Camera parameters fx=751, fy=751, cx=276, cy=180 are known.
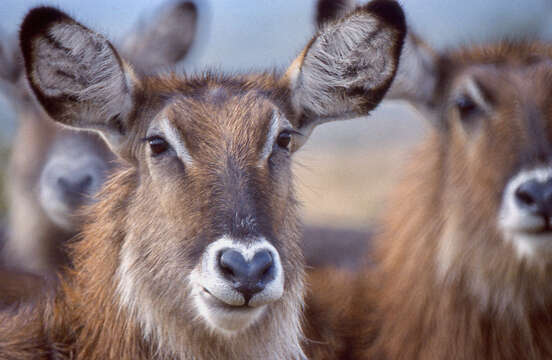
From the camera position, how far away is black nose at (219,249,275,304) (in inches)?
164

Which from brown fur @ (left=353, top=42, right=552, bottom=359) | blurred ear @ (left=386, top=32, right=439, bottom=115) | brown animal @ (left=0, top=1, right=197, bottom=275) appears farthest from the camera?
brown animal @ (left=0, top=1, right=197, bottom=275)

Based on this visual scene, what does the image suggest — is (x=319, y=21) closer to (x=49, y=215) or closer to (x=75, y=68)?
(x=75, y=68)

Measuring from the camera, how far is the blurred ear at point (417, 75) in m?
5.90

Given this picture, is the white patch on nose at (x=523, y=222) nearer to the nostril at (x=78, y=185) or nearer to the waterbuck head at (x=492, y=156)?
the waterbuck head at (x=492, y=156)

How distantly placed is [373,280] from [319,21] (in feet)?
7.30

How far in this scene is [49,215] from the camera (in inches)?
307

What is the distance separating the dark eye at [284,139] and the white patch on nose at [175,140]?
0.66 metres

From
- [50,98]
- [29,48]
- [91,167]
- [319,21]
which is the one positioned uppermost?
[319,21]

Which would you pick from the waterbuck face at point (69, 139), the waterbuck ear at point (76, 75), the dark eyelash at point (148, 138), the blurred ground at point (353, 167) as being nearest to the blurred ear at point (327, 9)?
the blurred ground at point (353, 167)

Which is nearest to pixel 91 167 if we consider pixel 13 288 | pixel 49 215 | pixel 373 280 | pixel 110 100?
pixel 49 215

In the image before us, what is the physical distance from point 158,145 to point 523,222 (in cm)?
243

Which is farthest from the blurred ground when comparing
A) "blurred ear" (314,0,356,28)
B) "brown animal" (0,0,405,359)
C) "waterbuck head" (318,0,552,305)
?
"brown animal" (0,0,405,359)

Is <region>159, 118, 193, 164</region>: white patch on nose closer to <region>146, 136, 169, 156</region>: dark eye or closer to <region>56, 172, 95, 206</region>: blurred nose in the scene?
<region>146, 136, 169, 156</region>: dark eye

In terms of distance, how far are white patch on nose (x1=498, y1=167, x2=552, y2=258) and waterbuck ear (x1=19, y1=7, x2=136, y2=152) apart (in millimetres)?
2641
